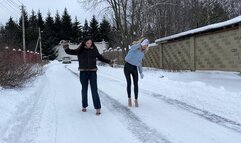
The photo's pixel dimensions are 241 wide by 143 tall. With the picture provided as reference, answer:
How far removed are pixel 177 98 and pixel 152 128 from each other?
4148mm

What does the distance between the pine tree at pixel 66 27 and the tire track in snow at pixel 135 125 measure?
95090 millimetres

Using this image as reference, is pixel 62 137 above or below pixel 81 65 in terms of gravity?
below

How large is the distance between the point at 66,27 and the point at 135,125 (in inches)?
3951

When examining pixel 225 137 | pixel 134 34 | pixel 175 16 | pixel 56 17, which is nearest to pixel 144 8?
pixel 134 34

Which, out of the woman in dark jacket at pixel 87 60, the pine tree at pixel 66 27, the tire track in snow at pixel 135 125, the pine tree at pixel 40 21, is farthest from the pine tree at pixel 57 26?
the woman in dark jacket at pixel 87 60

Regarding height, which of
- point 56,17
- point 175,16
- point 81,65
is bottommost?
point 81,65

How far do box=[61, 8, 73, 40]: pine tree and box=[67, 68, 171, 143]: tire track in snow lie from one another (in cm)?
9509

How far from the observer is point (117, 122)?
310 inches

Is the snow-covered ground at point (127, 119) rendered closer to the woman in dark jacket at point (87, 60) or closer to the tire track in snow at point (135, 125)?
the tire track in snow at point (135, 125)

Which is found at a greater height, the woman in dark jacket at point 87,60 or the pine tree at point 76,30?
the pine tree at point 76,30

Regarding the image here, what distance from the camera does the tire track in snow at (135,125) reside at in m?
6.41

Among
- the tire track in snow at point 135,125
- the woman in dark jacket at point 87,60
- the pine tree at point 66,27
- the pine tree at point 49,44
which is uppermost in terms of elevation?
the pine tree at point 66,27

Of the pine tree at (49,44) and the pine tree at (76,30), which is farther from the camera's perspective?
the pine tree at (76,30)

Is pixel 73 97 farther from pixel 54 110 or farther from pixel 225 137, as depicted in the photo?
pixel 225 137
